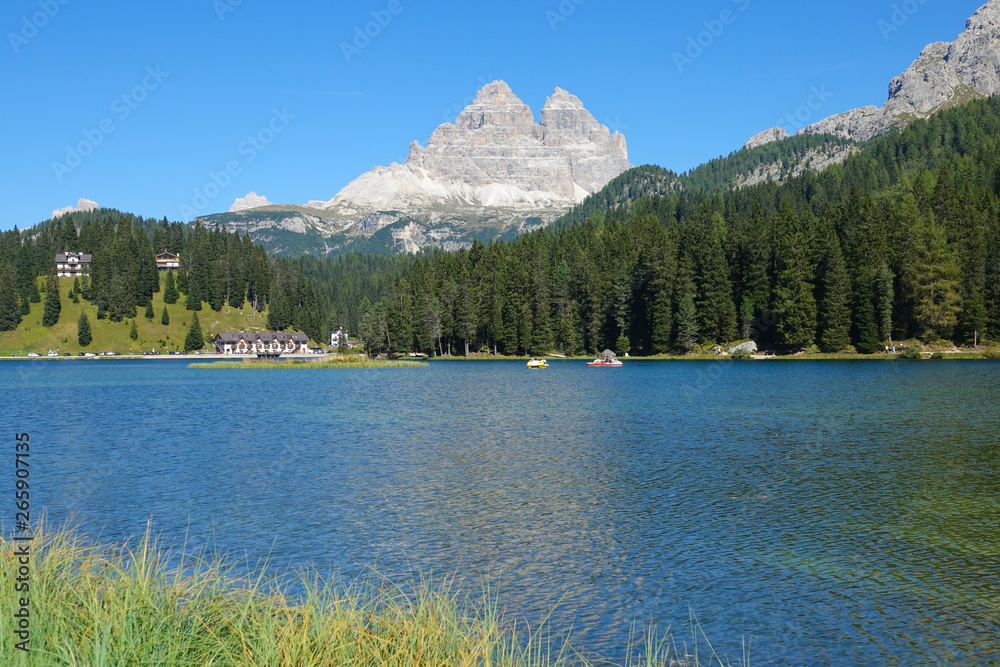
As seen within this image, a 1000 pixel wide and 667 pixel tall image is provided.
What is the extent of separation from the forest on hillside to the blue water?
7620 cm

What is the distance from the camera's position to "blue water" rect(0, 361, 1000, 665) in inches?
749

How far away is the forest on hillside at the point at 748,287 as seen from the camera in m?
138

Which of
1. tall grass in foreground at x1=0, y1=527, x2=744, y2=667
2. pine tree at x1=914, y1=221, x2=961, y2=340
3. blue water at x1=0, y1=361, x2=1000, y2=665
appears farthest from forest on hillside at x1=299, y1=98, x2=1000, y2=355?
tall grass in foreground at x1=0, y1=527, x2=744, y2=667

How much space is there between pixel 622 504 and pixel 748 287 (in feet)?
445

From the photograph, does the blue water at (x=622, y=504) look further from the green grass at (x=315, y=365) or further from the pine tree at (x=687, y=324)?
the green grass at (x=315, y=365)

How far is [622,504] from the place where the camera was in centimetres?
3088

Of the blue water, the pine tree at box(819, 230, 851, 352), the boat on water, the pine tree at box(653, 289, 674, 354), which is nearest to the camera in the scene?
the blue water

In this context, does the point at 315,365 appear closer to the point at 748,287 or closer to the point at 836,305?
the point at 748,287

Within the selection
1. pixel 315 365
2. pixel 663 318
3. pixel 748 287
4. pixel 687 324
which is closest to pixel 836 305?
pixel 748 287

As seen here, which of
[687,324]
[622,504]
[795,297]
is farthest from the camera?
[687,324]

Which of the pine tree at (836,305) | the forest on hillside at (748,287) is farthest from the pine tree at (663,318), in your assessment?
the pine tree at (836,305)

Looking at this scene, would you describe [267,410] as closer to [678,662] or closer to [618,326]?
[678,662]

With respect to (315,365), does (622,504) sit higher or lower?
lower

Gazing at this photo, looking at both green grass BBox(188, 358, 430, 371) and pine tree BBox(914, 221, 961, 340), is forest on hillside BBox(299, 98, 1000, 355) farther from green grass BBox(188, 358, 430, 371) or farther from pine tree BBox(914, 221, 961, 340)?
green grass BBox(188, 358, 430, 371)
